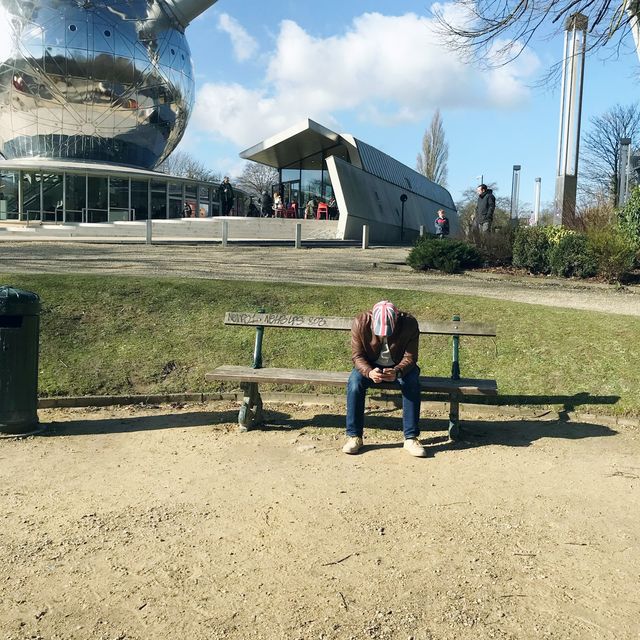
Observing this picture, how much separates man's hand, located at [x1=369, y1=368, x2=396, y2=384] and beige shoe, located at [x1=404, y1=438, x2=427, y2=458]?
511mm

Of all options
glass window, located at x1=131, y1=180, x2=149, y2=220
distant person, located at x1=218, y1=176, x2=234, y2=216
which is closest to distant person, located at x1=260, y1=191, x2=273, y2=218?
distant person, located at x1=218, y1=176, x2=234, y2=216

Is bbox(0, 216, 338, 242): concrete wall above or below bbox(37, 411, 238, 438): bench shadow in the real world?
above

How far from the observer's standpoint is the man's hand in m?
5.10

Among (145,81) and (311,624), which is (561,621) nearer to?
(311,624)

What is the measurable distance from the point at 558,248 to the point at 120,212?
98.6ft

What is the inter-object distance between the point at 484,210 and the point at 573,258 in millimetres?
4040

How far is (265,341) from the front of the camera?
7832 millimetres

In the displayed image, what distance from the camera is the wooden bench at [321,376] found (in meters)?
5.50

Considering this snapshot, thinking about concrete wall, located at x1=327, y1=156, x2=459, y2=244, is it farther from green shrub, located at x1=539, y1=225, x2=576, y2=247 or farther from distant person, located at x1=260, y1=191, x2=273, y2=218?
green shrub, located at x1=539, y1=225, x2=576, y2=247

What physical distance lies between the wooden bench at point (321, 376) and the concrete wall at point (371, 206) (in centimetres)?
2029

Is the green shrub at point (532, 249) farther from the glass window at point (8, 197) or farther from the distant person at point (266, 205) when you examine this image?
the glass window at point (8, 197)

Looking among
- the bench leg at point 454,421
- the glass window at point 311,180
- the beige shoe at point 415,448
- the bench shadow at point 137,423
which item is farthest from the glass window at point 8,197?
the beige shoe at point 415,448

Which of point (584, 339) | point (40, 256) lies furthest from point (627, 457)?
point (40, 256)

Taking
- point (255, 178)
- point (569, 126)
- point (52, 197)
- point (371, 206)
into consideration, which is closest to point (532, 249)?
point (569, 126)
